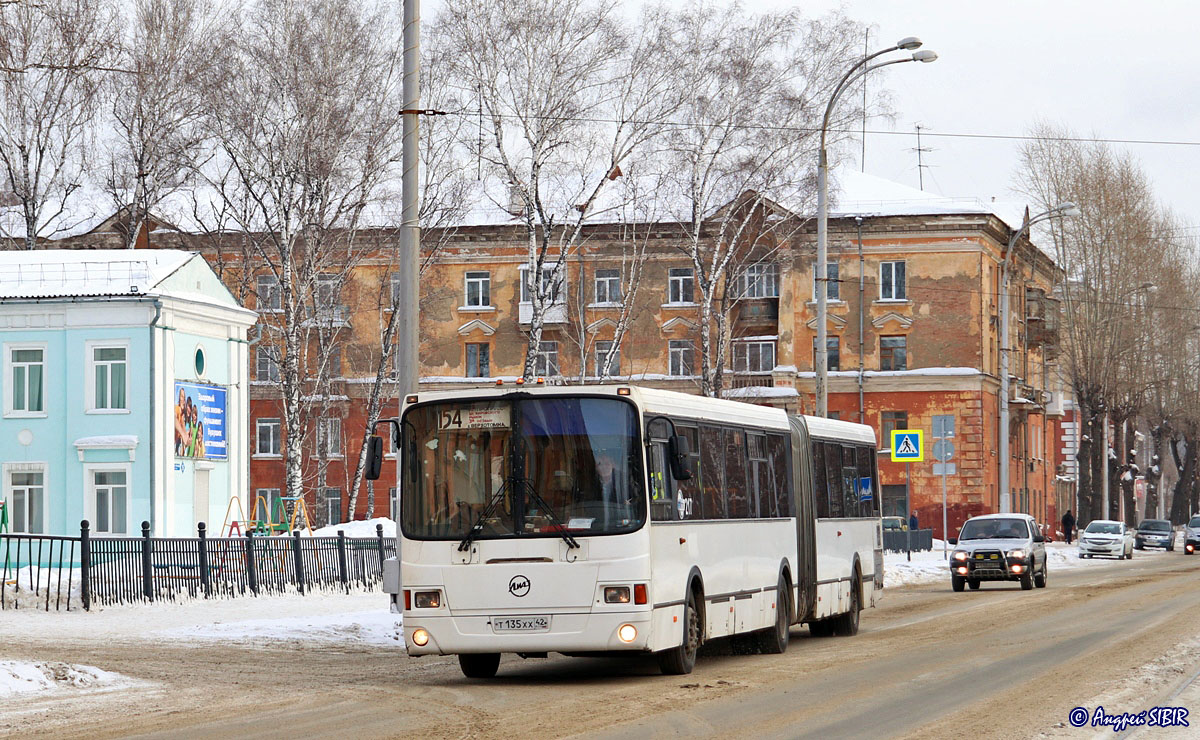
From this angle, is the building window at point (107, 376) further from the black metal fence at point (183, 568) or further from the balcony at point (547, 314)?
the balcony at point (547, 314)

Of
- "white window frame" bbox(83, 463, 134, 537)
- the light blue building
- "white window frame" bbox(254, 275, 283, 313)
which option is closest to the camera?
"white window frame" bbox(83, 463, 134, 537)

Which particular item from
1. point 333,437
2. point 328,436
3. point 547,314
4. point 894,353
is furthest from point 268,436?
point 894,353

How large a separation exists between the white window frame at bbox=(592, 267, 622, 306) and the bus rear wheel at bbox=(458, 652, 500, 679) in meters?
51.4

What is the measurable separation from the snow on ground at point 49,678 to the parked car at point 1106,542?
1774 inches

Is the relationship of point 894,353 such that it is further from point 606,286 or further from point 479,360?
point 479,360

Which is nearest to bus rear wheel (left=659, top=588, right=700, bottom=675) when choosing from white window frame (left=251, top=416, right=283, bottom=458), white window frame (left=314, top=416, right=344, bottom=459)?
white window frame (left=314, top=416, right=344, bottom=459)

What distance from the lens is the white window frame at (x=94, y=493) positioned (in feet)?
129

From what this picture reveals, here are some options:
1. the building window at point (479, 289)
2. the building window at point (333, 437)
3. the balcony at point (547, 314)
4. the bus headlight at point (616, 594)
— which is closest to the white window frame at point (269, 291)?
the building window at point (333, 437)

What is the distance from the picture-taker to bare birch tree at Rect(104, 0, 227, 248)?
51781 mm

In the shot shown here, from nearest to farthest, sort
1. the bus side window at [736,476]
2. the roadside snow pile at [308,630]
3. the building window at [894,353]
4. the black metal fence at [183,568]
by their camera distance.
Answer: the bus side window at [736,476] → the roadside snow pile at [308,630] → the black metal fence at [183,568] → the building window at [894,353]

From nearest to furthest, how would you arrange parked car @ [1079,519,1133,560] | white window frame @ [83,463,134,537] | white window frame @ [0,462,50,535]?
white window frame @ [83,463,134,537] → white window frame @ [0,462,50,535] → parked car @ [1079,519,1133,560]

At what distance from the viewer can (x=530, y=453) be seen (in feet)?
52.1

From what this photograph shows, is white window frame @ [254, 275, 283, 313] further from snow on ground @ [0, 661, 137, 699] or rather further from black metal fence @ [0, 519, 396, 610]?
snow on ground @ [0, 661, 137, 699]

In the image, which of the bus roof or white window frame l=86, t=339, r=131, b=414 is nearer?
the bus roof
